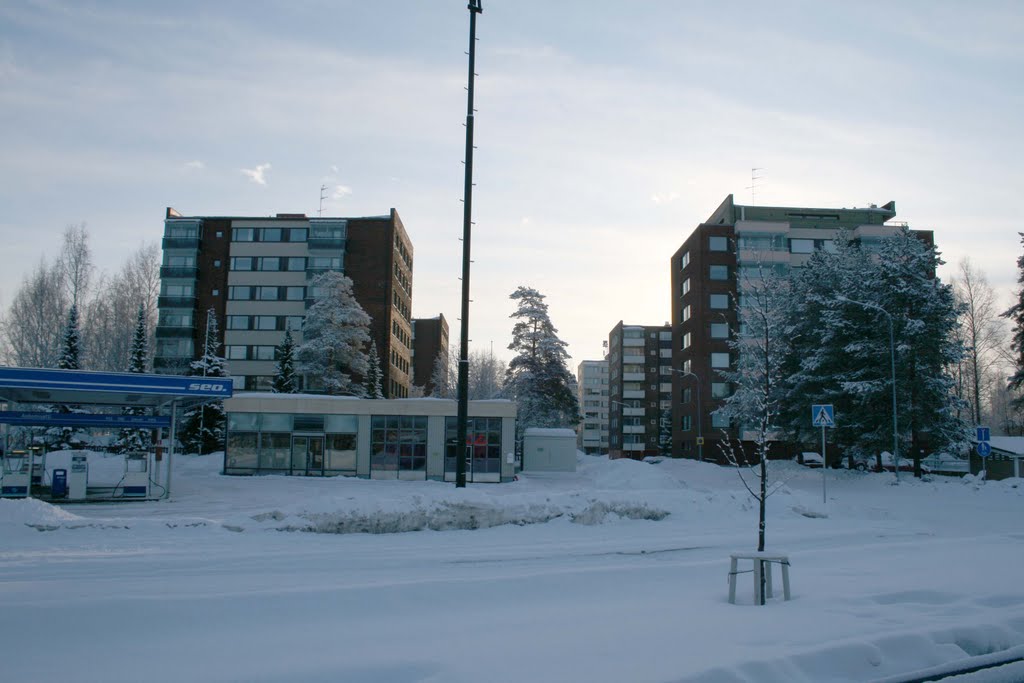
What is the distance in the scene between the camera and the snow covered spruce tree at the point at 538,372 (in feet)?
189

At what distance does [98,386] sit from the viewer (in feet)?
81.0

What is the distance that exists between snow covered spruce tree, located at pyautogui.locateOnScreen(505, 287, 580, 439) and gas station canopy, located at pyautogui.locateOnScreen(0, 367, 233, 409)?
104 ft

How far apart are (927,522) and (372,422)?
23267 mm

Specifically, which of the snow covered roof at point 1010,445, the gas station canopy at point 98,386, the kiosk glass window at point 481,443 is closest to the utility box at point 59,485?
the gas station canopy at point 98,386

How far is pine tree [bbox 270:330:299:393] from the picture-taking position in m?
57.0

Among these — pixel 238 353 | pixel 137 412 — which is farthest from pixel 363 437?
pixel 238 353

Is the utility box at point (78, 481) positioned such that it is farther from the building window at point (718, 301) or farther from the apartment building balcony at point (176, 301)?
the building window at point (718, 301)

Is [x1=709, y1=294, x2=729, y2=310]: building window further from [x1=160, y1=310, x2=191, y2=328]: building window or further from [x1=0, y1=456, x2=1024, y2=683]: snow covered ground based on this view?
[x1=160, y1=310, x2=191, y2=328]: building window

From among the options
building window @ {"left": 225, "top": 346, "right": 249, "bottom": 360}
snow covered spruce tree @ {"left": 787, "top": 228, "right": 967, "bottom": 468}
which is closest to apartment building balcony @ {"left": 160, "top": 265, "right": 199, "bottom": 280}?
building window @ {"left": 225, "top": 346, "right": 249, "bottom": 360}

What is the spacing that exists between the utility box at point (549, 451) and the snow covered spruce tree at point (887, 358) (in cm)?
1282

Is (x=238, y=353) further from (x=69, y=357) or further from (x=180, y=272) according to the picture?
(x=69, y=357)

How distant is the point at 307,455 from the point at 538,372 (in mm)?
24974

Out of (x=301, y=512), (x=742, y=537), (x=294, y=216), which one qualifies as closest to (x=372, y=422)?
(x=301, y=512)

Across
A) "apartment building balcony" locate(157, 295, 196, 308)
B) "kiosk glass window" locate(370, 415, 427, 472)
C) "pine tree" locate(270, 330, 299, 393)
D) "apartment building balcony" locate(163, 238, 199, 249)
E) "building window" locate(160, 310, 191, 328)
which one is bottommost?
"kiosk glass window" locate(370, 415, 427, 472)
